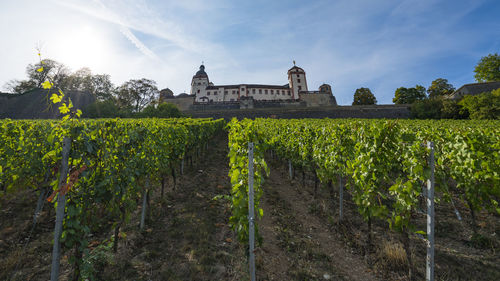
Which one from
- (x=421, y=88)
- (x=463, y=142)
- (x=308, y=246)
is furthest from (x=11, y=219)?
(x=421, y=88)

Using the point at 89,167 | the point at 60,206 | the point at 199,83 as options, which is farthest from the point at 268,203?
the point at 199,83

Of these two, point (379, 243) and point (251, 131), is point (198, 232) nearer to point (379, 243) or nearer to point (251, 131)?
point (251, 131)

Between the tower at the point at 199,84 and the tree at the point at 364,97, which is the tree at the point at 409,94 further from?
the tower at the point at 199,84

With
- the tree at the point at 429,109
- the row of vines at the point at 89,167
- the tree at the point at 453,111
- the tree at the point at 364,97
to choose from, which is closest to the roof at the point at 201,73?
the tree at the point at 364,97

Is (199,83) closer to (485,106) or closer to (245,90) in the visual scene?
(245,90)

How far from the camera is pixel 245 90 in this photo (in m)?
55.2

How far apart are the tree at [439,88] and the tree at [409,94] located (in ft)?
11.5

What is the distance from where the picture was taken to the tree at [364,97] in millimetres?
46938

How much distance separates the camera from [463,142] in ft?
12.8

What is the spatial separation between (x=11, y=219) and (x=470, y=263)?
9529mm

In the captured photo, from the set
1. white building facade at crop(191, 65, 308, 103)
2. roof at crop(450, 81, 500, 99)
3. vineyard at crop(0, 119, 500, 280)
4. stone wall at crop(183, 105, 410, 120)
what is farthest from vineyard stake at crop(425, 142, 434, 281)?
white building facade at crop(191, 65, 308, 103)

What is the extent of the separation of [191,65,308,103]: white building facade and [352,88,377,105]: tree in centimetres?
1319

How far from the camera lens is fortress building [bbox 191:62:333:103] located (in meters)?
55.3

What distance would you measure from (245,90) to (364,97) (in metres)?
30.4
